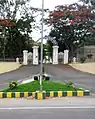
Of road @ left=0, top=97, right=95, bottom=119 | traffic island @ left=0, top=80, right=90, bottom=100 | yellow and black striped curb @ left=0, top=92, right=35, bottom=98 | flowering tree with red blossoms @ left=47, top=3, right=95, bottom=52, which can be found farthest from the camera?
flowering tree with red blossoms @ left=47, top=3, right=95, bottom=52

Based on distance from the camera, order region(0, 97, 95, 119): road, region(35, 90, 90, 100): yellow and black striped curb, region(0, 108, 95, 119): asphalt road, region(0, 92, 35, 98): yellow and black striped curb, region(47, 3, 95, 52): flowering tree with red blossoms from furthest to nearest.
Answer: region(47, 3, 95, 52): flowering tree with red blossoms, region(0, 92, 35, 98): yellow and black striped curb, region(35, 90, 90, 100): yellow and black striped curb, region(0, 97, 95, 119): road, region(0, 108, 95, 119): asphalt road

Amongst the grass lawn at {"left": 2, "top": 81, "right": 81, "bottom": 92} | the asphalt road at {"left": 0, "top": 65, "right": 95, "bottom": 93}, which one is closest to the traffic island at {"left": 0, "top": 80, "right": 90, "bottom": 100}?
the grass lawn at {"left": 2, "top": 81, "right": 81, "bottom": 92}

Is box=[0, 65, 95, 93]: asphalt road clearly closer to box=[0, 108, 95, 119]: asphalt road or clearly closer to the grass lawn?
the grass lawn

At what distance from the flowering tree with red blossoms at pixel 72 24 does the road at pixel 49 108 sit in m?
25.2

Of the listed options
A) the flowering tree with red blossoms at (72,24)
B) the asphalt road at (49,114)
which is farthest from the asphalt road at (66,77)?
the flowering tree with red blossoms at (72,24)

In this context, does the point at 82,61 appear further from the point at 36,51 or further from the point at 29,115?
the point at 29,115

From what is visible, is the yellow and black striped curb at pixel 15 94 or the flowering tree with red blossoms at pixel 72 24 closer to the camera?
the yellow and black striped curb at pixel 15 94

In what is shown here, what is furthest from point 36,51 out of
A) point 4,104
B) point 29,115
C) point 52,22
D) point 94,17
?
point 29,115

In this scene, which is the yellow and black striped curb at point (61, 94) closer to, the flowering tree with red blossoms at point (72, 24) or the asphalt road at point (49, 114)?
the asphalt road at point (49, 114)

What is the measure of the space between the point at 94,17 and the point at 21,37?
9.29 m

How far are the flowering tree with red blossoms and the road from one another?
2519 centimetres

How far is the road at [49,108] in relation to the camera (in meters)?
9.56

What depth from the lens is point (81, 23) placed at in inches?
1512

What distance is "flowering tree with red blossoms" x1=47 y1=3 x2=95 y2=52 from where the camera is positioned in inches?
1507
